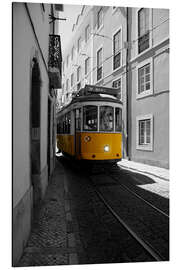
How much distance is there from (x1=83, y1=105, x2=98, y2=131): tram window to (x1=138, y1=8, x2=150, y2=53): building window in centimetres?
552

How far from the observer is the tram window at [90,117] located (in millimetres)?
7212

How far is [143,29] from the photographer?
423 inches

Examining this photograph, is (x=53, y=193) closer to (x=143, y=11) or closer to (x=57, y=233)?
(x=57, y=233)

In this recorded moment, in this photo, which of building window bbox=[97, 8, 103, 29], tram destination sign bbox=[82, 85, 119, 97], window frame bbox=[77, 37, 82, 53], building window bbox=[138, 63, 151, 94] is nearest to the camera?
tram destination sign bbox=[82, 85, 119, 97]

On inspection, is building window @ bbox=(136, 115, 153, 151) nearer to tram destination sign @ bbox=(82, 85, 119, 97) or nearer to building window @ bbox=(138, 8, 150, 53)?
tram destination sign @ bbox=(82, 85, 119, 97)

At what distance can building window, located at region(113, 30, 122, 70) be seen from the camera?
13.1m

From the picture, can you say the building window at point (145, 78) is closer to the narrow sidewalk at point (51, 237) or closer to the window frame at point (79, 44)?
the narrow sidewalk at point (51, 237)

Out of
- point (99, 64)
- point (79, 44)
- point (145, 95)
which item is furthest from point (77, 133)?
point (79, 44)

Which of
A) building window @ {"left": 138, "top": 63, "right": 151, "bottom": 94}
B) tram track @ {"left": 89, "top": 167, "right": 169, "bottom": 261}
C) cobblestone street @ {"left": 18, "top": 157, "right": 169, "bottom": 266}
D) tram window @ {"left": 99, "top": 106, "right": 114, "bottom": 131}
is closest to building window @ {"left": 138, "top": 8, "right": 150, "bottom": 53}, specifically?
building window @ {"left": 138, "top": 63, "right": 151, "bottom": 94}

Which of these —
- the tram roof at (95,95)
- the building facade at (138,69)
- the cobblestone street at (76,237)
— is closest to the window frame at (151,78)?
the building facade at (138,69)

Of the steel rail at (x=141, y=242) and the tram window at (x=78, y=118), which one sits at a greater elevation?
the tram window at (x=78, y=118)

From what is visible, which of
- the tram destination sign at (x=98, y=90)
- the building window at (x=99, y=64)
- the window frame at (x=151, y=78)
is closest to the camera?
the tram destination sign at (x=98, y=90)

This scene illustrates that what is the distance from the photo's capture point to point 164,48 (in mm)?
9203

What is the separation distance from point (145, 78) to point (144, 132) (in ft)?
9.09
